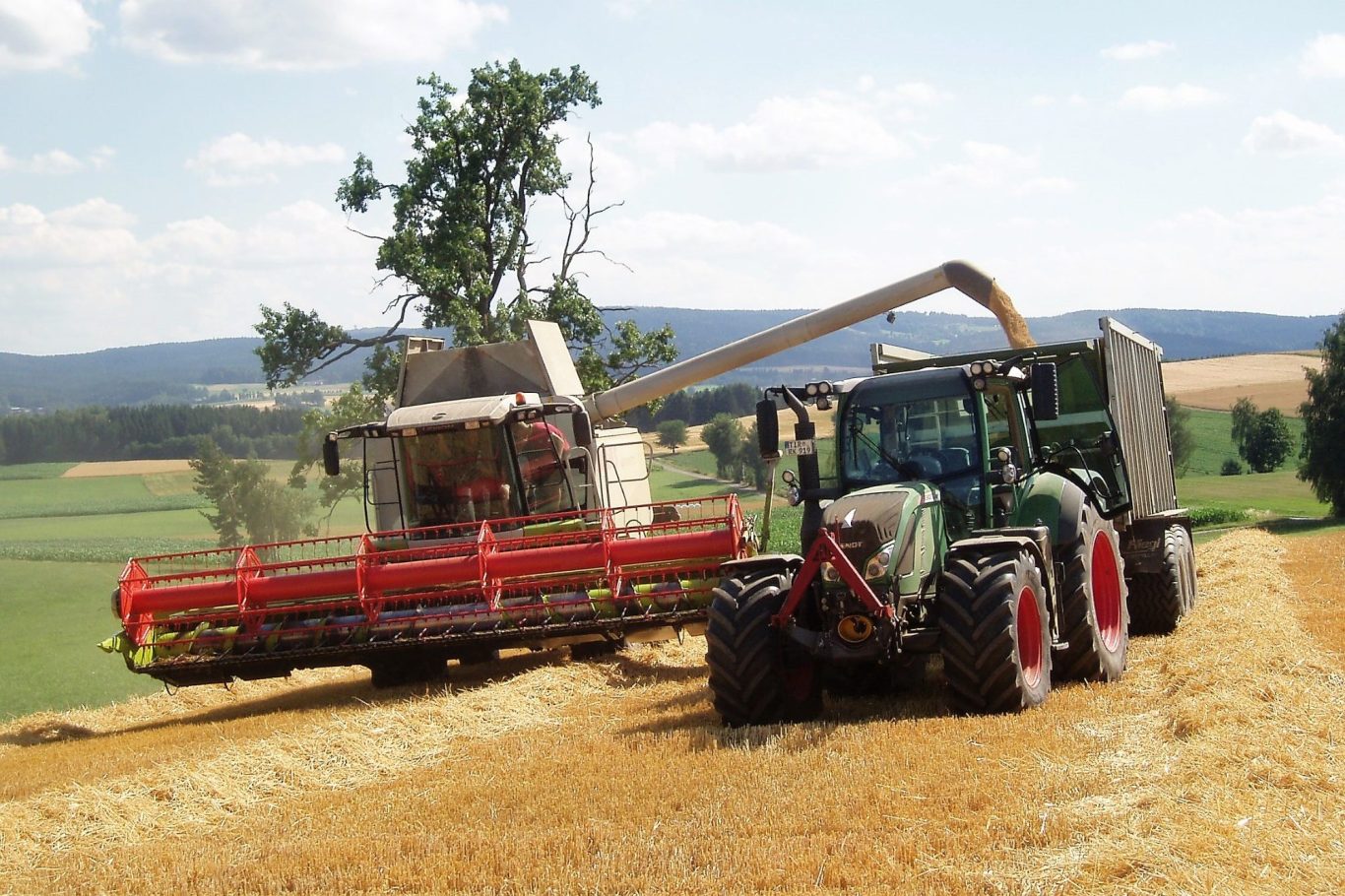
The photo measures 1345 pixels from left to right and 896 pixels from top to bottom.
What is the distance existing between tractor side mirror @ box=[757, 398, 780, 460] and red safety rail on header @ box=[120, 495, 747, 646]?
3.04 m

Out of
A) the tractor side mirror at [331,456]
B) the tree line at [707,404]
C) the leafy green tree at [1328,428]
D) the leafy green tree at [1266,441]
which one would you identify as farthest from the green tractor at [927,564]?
the tree line at [707,404]

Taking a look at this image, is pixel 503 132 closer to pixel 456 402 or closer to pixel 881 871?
pixel 456 402

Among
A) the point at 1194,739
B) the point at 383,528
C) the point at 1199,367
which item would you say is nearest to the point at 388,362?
the point at 383,528

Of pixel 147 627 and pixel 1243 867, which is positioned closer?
pixel 1243 867

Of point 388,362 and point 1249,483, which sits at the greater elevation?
point 388,362

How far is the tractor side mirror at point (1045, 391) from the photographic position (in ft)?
28.8

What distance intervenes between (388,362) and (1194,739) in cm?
2201

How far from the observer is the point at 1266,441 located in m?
71.0

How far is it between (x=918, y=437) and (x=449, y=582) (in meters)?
4.60

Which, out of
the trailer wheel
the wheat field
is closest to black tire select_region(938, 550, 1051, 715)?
the wheat field

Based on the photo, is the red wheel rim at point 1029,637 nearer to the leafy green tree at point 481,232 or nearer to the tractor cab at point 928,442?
the tractor cab at point 928,442

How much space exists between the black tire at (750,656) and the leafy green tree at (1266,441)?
6872 centimetres

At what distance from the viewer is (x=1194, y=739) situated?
682cm

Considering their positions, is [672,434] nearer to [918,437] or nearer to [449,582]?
[449,582]
